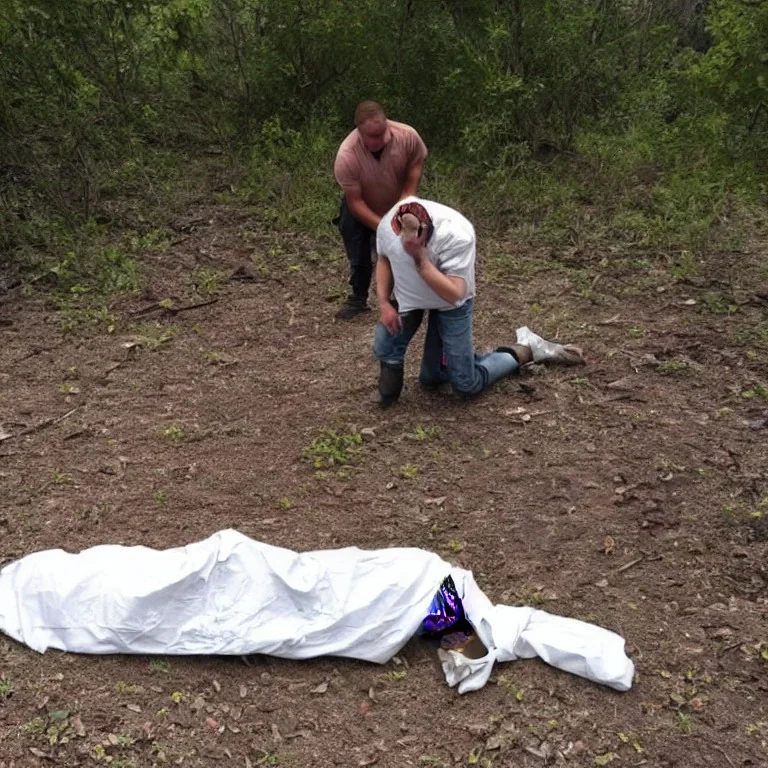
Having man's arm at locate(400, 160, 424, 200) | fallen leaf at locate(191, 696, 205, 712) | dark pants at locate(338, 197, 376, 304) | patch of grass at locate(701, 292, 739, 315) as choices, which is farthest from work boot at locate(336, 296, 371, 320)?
fallen leaf at locate(191, 696, 205, 712)

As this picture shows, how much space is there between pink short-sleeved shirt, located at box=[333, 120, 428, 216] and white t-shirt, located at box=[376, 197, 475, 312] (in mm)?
992

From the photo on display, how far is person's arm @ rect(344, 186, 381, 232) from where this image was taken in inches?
193

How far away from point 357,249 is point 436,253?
1620mm

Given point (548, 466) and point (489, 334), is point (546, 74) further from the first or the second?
point (548, 466)

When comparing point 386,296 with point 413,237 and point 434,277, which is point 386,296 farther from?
point 413,237

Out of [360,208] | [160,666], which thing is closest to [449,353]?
[360,208]

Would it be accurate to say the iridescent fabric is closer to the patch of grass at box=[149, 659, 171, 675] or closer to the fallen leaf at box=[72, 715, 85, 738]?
the patch of grass at box=[149, 659, 171, 675]

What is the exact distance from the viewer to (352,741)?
2.73 meters

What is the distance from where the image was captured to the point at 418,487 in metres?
3.92

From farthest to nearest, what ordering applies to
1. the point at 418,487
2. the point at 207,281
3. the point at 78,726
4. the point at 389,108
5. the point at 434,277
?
1. the point at 389,108
2. the point at 207,281
3. the point at 418,487
4. the point at 434,277
5. the point at 78,726

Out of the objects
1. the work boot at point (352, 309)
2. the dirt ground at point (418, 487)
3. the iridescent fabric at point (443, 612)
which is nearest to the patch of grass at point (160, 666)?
the dirt ground at point (418, 487)

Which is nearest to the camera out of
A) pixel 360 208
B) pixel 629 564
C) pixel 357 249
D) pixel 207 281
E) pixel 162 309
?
pixel 629 564

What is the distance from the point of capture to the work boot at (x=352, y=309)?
568cm

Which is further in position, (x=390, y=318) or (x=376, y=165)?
(x=376, y=165)
